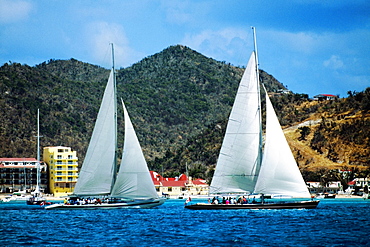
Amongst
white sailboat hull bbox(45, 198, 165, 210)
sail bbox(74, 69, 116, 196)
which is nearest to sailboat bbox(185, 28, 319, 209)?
white sailboat hull bbox(45, 198, 165, 210)

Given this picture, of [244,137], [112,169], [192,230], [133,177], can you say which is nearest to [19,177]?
[112,169]

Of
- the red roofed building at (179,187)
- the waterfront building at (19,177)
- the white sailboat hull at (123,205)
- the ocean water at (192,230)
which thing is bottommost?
the ocean water at (192,230)

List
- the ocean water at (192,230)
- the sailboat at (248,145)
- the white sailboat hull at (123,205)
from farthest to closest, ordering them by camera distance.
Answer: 1. the white sailboat hull at (123,205)
2. the sailboat at (248,145)
3. the ocean water at (192,230)

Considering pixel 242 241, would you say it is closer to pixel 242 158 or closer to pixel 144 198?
pixel 242 158

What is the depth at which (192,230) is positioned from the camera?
46250mm

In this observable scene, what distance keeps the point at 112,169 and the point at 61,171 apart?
81766mm

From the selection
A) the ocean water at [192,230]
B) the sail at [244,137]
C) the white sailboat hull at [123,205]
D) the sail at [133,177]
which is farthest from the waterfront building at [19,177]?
the sail at [244,137]

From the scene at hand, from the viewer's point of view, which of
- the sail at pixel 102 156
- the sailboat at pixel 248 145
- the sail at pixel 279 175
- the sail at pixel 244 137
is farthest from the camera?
the sail at pixel 102 156

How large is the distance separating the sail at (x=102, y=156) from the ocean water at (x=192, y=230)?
15.7 ft

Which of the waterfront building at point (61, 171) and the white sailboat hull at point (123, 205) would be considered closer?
the white sailboat hull at point (123, 205)

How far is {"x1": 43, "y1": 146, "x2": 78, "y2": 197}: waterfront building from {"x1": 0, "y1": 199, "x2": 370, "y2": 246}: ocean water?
8465cm

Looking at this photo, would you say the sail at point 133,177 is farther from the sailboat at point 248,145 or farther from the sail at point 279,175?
the sail at point 279,175

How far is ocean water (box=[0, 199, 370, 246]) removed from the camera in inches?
1535

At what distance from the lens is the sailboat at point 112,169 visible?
6488 centimetres
